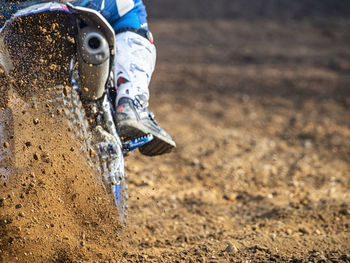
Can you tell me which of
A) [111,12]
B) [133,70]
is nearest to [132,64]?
[133,70]

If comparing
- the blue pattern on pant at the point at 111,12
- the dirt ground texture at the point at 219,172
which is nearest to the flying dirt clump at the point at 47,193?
the dirt ground texture at the point at 219,172

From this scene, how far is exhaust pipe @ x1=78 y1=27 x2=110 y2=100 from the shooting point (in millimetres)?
2004

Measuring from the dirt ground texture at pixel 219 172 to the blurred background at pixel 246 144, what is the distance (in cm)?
2

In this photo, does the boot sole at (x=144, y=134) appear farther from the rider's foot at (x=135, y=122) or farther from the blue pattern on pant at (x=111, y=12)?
the blue pattern on pant at (x=111, y=12)

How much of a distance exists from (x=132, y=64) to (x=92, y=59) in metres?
0.39

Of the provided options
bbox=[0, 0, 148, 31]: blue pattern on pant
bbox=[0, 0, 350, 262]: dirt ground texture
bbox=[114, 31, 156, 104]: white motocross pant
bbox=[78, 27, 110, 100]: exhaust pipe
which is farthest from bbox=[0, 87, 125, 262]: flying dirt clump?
bbox=[0, 0, 148, 31]: blue pattern on pant

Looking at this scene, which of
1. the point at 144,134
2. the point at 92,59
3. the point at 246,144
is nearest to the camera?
the point at 92,59

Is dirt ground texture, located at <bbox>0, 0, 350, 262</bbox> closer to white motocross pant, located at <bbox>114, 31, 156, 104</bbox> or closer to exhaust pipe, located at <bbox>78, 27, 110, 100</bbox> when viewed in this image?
exhaust pipe, located at <bbox>78, 27, 110, 100</bbox>

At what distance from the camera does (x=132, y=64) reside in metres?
2.39

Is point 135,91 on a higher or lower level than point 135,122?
higher

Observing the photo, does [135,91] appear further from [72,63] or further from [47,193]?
[47,193]

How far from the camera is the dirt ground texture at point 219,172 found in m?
2.21

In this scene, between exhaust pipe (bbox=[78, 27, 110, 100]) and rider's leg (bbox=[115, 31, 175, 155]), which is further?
rider's leg (bbox=[115, 31, 175, 155])

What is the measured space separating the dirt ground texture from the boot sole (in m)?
0.29
